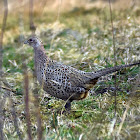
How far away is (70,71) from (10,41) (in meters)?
4.09

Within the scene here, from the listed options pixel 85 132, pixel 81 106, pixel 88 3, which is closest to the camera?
pixel 85 132

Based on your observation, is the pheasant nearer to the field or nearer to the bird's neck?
the bird's neck

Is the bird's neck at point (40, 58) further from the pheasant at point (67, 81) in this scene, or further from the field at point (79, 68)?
the field at point (79, 68)

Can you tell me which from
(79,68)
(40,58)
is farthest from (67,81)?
(79,68)

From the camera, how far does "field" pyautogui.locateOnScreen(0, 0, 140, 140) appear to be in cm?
318

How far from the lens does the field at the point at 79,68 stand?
10.4 ft

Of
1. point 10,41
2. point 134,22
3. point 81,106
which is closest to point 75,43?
point 134,22

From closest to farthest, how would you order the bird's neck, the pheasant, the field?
the field, the pheasant, the bird's neck

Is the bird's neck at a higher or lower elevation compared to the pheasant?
higher

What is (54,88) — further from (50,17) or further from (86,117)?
(50,17)

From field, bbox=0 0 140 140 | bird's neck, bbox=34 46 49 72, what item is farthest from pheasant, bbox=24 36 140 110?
field, bbox=0 0 140 140

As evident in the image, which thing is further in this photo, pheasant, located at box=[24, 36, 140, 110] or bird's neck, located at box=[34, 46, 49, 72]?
bird's neck, located at box=[34, 46, 49, 72]

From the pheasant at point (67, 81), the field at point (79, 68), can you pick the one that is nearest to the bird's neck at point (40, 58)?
the pheasant at point (67, 81)

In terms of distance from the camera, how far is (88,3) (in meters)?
9.76
